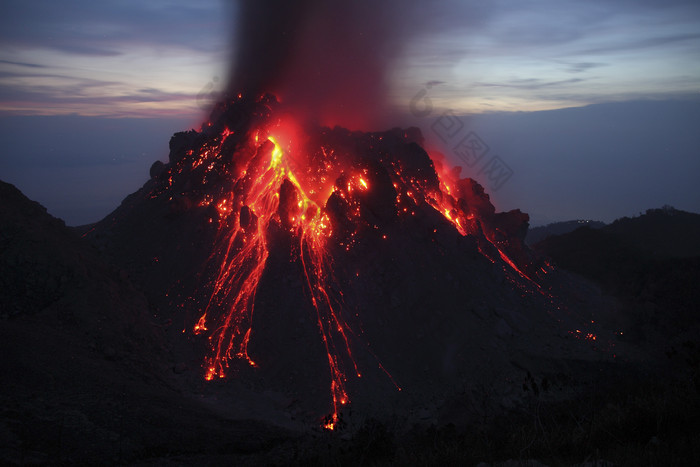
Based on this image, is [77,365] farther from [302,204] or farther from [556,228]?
[556,228]

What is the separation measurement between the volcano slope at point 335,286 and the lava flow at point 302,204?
0.24 ft

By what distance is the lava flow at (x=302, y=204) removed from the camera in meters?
19.7

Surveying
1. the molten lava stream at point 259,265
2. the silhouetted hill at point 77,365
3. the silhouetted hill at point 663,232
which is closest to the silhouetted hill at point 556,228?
the silhouetted hill at point 663,232

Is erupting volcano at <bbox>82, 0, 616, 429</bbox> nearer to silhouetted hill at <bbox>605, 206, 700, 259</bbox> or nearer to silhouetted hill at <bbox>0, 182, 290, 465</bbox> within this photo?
silhouetted hill at <bbox>0, 182, 290, 465</bbox>

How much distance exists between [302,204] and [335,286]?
4.46 m

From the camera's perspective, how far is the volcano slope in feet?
58.0

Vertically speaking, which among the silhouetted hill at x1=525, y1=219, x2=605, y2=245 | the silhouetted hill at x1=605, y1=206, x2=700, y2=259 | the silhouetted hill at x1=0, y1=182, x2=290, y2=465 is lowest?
the silhouetted hill at x1=0, y1=182, x2=290, y2=465

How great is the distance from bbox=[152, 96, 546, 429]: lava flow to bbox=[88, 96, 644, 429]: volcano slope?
0.07m

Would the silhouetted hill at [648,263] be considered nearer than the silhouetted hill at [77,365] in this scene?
No

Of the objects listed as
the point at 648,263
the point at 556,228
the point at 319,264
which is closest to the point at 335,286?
the point at 319,264

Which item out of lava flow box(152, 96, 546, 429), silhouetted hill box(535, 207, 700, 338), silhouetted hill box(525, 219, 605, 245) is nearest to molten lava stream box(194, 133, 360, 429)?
lava flow box(152, 96, 546, 429)

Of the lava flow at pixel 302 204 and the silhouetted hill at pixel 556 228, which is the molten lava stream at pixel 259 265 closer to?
the lava flow at pixel 302 204

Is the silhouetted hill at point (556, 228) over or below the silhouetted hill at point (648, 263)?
over

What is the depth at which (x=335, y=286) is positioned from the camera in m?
20.7
